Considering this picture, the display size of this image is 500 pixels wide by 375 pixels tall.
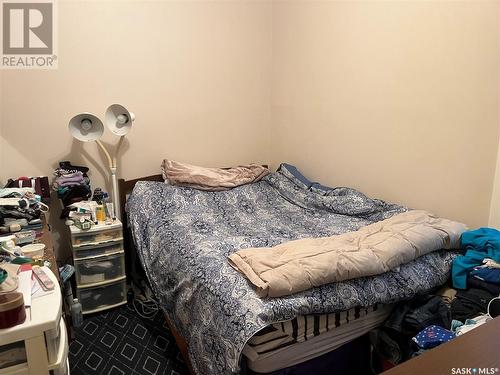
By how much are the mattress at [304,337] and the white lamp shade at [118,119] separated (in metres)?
1.94

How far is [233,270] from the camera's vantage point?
5.36 feet

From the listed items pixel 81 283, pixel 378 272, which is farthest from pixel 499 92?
pixel 81 283

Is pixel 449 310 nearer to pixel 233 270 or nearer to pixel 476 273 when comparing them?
pixel 476 273

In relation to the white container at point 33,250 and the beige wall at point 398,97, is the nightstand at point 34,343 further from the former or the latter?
the beige wall at point 398,97

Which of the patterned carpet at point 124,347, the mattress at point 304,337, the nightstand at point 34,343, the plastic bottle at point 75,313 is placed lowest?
the patterned carpet at point 124,347

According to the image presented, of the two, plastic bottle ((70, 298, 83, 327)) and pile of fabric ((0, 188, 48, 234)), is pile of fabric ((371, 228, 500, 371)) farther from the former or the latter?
pile of fabric ((0, 188, 48, 234))

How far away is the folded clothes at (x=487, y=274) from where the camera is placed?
1.54 m

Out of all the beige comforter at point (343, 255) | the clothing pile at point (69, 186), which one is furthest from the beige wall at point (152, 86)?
the beige comforter at point (343, 255)

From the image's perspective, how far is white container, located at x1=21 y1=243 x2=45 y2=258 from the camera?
1.64 metres

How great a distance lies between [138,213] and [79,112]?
94cm

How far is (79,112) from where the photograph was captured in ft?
8.98

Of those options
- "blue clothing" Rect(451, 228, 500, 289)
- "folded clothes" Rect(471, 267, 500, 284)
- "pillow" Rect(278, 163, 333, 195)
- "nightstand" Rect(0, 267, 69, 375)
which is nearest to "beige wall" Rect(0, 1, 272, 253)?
"pillow" Rect(278, 163, 333, 195)

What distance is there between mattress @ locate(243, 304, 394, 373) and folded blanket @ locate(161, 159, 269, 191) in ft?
5.58

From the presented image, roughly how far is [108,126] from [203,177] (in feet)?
2.73
